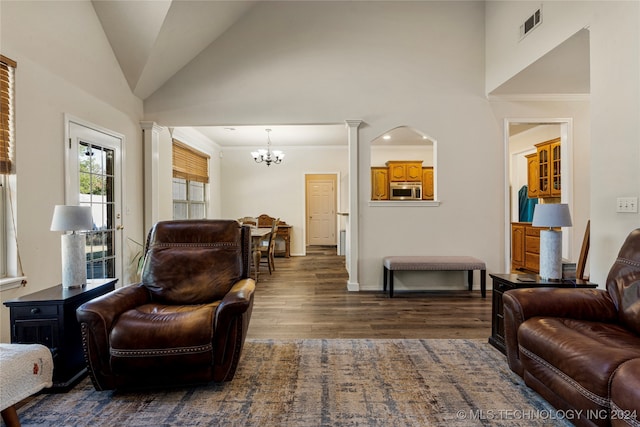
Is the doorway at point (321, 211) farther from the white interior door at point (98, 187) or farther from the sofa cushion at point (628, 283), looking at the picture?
the sofa cushion at point (628, 283)

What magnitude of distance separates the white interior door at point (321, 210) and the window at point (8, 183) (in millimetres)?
6891

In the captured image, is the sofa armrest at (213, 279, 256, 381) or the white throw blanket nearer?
the white throw blanket

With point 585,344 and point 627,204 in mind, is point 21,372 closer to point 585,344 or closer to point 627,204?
point 585,344

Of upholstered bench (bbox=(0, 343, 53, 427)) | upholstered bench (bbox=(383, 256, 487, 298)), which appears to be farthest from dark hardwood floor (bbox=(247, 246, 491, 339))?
upholstered bench (bbox=(0, 343, 53, 427))

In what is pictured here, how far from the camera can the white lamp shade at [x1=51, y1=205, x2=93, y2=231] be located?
7.79 feet

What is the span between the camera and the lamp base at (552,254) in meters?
2.61

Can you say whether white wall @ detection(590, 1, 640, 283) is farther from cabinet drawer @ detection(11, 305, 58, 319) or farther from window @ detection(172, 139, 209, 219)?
window @ detection(172, 139, 209, 219)

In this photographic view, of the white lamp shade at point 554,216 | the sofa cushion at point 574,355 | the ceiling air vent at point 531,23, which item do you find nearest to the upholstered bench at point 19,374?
the sofa cushion at point 574,355

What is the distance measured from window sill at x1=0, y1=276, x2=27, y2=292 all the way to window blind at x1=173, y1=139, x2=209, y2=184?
11.1 ft

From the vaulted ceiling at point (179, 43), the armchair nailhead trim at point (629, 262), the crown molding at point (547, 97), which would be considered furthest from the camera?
the crown molding at point (547, 97)

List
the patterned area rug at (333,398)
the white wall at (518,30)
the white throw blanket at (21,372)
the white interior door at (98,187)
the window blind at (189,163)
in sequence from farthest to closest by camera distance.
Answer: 1. the window blind at (189,163)
2. the white interior door at (98,187)
3. the white wall at (518,30)
4. the patterned area rug at (333,398)
5. the white throw blanket at (21,372)

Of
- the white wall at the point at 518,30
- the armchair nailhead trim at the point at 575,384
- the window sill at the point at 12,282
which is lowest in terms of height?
the armchair nailhead trim at the point at 575,384

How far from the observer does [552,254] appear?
2.62 meters

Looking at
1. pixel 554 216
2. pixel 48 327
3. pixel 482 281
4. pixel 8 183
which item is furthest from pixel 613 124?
pixel 8 183
